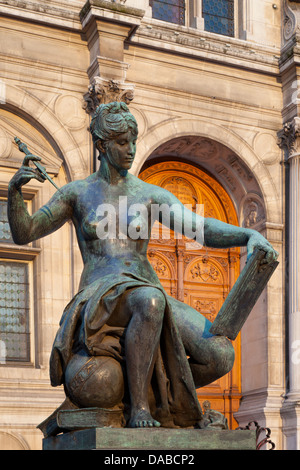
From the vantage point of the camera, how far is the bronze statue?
429 centimetres

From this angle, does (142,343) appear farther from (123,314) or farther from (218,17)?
(218,17)

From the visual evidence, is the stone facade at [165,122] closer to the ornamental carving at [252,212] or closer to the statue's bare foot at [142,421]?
the ornamental carving at [252,212]

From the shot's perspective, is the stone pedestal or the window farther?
the window

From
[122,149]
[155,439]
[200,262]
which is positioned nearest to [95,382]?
[155,439]

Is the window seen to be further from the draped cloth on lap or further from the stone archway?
the draped cloth on lap

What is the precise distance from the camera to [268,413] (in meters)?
15.2

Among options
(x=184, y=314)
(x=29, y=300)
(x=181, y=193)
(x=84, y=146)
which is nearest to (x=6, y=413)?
(x=29, y=300)

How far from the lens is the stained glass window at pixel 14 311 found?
14156mm

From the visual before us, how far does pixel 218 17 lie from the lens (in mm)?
17047

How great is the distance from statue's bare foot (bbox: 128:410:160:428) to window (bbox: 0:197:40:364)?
1007 centimetres

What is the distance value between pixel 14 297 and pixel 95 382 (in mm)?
10221

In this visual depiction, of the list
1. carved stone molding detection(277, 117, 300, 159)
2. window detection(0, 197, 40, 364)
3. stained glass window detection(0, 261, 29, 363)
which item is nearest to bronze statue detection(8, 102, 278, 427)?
window detection(0, 197, 40, 364)

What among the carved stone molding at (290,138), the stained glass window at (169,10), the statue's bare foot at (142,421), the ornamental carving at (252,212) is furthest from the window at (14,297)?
the statue's bare foot at (142,421)
